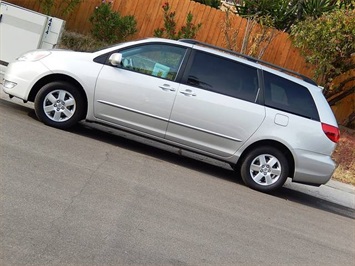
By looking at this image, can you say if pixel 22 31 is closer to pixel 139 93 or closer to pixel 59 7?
pixel 139 93

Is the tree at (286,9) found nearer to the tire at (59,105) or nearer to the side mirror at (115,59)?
the side mirror at (115,59)

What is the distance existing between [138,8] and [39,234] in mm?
11580

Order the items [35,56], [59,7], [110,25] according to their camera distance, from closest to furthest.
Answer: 1. [35,56]
2. [110,25]
3. [59,7]

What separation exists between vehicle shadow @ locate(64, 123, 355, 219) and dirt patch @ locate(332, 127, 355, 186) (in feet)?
5.79

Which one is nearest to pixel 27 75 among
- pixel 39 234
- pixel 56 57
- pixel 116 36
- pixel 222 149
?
pixel 56 57

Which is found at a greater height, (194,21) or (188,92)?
(194,21)

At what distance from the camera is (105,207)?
20.1ft

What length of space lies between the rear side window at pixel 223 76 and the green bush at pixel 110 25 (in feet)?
21.6

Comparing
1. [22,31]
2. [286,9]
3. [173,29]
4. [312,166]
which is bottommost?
[312,166]

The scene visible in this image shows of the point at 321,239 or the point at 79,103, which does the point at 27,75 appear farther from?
the point at 321,239

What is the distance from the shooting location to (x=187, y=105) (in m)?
8.66

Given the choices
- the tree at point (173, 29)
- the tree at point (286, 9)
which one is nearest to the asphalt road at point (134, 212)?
the tree at point (173, 29)

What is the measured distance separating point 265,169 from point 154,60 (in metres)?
2.22

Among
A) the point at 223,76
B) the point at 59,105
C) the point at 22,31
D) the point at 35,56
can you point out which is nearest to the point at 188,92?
the point at 223,76
